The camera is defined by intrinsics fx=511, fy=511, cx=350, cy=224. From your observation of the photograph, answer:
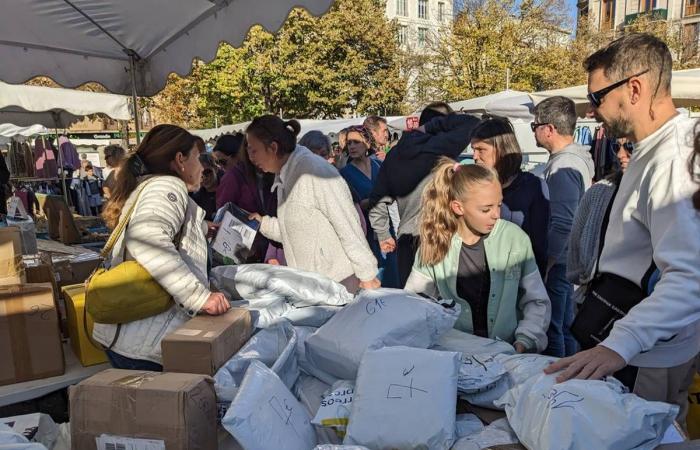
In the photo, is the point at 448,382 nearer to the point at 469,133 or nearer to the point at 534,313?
the point at 534,313

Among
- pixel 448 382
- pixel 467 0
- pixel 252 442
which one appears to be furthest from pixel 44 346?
pixel 467 0

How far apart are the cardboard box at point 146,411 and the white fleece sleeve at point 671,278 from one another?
118 cm

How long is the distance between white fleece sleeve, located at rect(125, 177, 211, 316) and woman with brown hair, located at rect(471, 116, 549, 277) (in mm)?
1702

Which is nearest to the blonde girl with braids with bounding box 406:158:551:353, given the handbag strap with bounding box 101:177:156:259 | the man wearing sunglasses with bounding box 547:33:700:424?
the man wearing sunglasses with bounding box 547:33:700:424

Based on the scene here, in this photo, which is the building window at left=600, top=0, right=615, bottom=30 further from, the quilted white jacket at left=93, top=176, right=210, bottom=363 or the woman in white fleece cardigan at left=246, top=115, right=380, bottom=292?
the quilted white jacket at left=93, top=176, right=210, bottom=363

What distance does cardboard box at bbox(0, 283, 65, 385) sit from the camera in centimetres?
229

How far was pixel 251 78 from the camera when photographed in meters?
22.9

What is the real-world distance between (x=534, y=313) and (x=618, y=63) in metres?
1.02

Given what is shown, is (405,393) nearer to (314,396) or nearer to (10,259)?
(314,396)

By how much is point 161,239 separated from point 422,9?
2112 inches

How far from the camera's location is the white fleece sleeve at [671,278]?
1343mm

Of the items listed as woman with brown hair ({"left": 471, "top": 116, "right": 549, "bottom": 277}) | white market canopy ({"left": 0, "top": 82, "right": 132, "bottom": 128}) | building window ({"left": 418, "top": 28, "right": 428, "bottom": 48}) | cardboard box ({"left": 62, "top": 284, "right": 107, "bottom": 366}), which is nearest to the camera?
cardboard box ({"left": 62, "top": 284, "right": 107, "bottom": 366})

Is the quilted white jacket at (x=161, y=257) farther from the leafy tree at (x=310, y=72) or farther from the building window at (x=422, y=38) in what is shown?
the building window at (x=422, y=38)

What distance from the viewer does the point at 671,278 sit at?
1.35 meters
